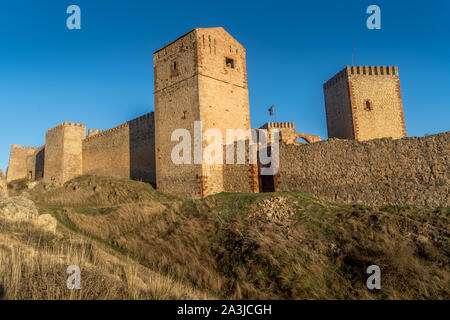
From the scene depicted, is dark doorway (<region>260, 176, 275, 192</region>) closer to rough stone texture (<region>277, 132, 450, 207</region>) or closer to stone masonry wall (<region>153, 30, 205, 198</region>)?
rough stone texture (<region>277, 132, 450, 207</region>)

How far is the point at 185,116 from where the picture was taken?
52.6 feet

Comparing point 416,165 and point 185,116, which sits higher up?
point 185,116

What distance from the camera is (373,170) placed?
11000mm

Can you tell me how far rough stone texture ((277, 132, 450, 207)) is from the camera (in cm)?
991

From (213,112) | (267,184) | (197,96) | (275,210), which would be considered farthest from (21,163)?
(275,210)

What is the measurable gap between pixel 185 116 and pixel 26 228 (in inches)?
385

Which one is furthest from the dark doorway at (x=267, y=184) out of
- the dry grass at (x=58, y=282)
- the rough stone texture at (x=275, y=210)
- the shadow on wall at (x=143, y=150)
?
the dry grass at (x=58, y=282)

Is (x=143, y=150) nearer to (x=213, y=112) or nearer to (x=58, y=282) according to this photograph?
(x=213, y=112)

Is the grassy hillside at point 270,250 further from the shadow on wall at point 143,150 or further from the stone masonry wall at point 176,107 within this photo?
the shadow on wall at point 143,150

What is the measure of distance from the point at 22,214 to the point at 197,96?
30.5 feet

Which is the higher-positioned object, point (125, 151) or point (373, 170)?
point (125, 151)
